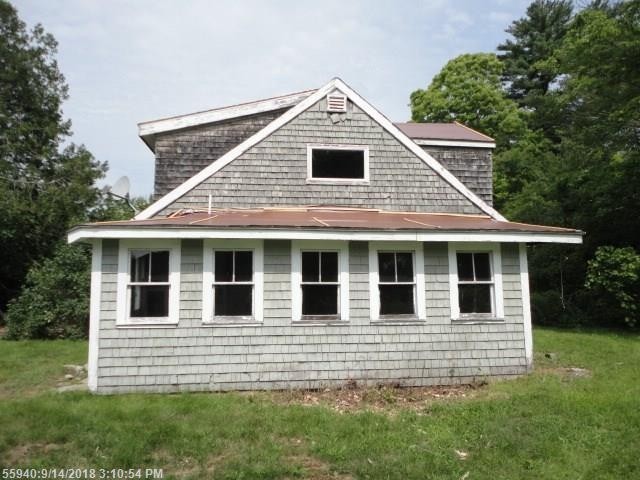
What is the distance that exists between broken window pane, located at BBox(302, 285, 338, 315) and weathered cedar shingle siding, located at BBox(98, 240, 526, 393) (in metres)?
0.29

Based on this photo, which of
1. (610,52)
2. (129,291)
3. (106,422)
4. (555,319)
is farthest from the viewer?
(555,319)

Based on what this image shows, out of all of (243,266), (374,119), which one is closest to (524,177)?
(374,119)

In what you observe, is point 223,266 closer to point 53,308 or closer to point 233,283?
point 233,283

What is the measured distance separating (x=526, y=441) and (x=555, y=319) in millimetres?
12179

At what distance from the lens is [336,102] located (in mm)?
10688

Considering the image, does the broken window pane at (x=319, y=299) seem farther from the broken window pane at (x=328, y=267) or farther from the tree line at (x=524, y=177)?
the tree line at (x=524, y=177)

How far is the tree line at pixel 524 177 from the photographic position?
46.6 ft

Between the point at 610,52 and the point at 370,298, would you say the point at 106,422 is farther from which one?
the point at 610,52

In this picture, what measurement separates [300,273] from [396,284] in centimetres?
177

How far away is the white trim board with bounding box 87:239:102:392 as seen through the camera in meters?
7.64

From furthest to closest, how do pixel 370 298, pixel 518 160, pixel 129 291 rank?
pixel 518 160 → pixel 370 298 → pixel 129 291

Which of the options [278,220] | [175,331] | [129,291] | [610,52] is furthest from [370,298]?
[610,52]

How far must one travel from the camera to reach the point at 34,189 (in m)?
20.5

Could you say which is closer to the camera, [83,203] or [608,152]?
[608,152]
